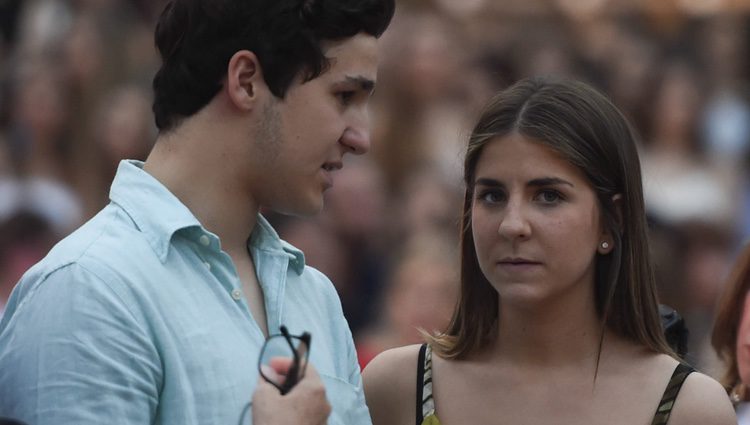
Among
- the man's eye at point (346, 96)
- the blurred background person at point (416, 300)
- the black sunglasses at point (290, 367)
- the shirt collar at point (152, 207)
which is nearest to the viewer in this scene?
the black sunglasses at point (290, 367)

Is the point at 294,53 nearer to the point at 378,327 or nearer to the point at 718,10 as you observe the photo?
→ the point at 378,327

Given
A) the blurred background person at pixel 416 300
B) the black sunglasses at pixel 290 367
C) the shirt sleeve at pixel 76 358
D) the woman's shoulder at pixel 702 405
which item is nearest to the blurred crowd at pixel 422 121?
the blurred background person at pixel 416 300

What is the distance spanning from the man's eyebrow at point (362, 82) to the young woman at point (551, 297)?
1.44 ft

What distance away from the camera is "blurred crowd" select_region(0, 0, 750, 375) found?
302 inches

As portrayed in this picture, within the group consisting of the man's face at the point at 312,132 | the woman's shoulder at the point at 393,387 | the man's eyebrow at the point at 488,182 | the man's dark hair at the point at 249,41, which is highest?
the man's dark hair at the point at 249,41

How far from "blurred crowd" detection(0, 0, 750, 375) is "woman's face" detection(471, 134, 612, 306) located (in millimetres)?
2943

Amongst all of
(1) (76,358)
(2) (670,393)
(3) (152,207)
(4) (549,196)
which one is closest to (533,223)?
(4) (549,196)

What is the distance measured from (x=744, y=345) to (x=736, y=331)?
11 centimetres

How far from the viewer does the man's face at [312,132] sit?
3.27m

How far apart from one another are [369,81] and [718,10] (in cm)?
794

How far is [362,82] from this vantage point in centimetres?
335

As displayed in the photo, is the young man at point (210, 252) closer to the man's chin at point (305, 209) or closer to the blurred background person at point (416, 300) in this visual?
the man's chin at point (305, 209)

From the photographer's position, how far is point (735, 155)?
31.3 feet

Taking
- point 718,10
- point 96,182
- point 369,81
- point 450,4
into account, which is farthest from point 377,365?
point 718,10
